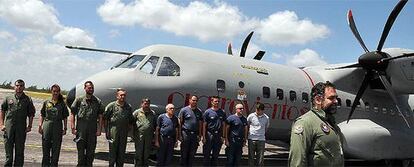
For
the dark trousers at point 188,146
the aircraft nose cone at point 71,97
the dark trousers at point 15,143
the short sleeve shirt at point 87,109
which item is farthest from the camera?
the aircraft nose cone at point 71,97

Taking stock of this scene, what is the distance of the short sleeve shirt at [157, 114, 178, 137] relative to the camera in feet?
29.5

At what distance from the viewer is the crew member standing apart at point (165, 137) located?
899 cm

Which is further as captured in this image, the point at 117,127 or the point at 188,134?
the point at 188,134

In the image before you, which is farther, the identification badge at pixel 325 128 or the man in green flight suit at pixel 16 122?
the man in green flight suit at pixel 16 122

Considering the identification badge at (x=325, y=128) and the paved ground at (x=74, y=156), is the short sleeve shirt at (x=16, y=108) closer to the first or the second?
the paved ground at (x=74, y=156)

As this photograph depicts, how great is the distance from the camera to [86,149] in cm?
831

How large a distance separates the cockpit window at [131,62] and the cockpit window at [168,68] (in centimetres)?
63

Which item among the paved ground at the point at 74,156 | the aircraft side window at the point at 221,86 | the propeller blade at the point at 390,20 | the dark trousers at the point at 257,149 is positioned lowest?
the paved ground at the point at 74,156

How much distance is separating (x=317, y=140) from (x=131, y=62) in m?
7.89

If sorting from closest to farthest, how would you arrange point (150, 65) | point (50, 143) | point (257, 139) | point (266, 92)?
point (50, 143), point (257, 139), point (150, 65), point (266, 92)

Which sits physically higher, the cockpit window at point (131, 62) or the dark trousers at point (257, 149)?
the cockpit window at point (131, 62)

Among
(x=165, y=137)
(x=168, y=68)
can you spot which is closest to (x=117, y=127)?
(x=165, y=137)

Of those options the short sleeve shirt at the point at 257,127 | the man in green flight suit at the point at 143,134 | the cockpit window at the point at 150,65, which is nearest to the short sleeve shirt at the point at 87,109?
the man in green flight suit at the point at 143,134

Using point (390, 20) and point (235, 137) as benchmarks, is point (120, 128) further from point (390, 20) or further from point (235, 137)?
point (390, 20)
